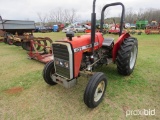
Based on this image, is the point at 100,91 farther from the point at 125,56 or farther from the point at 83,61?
the point at 125,56

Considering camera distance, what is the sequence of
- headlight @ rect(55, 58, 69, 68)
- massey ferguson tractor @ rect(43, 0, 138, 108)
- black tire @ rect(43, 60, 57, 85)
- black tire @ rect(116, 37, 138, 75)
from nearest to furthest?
1. massey ferguson tractor @ rect(43, 0, 138, 108)
2. headlight @ rect(55, 58, 69, 68)
3. black tire @ rect(43, 60, 57, 85)
4. black tire @ rect(116, 37, 138, 75)

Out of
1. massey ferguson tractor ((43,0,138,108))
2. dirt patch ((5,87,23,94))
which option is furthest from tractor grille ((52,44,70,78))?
dirt patch ((5,87,23,94))

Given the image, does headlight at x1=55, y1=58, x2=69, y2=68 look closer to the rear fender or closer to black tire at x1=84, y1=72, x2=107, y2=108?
black tire at x1=84, y1=72, x2=107, y2=108

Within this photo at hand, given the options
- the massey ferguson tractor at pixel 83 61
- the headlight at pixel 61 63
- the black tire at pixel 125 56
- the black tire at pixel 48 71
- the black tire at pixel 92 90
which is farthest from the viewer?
the black tire at pixel 125 56

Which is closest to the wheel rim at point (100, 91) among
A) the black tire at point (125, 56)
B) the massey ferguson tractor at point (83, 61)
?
the massey ferguson tractor at point (83, 61)

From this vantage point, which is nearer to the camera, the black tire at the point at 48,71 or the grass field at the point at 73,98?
the grass field at the point at 73,98

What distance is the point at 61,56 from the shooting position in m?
2.75

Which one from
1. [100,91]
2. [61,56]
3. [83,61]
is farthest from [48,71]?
[100,91]

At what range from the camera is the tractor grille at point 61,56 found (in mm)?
2641

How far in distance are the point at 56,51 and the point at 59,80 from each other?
57 centimetres

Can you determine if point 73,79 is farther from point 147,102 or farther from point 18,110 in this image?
point 147,102

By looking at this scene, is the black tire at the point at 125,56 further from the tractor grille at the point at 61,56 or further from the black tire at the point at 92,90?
the tractor grille at the point at 61,56

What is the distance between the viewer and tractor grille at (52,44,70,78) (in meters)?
2.64

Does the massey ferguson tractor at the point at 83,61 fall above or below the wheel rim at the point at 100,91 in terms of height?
above
